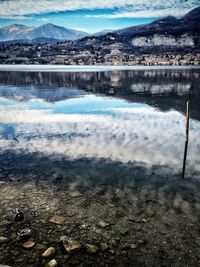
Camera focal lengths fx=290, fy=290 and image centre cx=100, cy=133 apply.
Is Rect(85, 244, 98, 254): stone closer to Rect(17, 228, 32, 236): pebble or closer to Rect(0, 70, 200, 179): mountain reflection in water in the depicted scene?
Rect(17, 228, 32, 236): pebble

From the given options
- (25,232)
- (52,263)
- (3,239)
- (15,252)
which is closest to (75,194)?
(25,232)

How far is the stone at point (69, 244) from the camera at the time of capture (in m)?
11.2

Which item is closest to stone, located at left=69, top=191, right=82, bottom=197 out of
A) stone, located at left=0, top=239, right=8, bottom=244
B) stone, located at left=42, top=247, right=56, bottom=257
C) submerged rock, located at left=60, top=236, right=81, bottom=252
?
submerged rock, located at left=60, top=236, right=81, bottom=252

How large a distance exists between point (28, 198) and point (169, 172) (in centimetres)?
917

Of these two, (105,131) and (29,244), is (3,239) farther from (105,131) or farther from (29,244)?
(105,131)

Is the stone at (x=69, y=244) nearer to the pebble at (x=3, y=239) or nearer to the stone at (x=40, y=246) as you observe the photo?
the stone at (x=40, y=246)

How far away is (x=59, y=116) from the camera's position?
38.8 metres

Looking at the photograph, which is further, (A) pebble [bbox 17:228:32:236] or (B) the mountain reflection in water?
(B) the mountain reflection in water

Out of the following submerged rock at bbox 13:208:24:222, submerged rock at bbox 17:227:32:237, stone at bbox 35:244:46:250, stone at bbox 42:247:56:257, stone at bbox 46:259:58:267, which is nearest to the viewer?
stone at bbox 46:259:58:267

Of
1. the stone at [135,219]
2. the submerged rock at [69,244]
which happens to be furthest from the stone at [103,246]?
the stone at [135,219]

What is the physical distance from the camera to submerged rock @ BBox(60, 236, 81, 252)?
1116 centimetres

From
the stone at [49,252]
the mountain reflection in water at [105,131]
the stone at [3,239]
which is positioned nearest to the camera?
the stone at [49,252]

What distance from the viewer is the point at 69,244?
447 inches

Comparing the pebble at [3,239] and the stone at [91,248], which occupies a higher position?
the pebble at [3,239]
